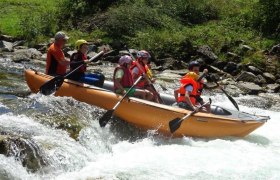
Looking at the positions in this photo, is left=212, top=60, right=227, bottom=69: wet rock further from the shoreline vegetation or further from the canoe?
the canoe

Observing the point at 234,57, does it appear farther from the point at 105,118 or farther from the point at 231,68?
the point at 105,118

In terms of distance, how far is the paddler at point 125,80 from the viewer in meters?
9.31

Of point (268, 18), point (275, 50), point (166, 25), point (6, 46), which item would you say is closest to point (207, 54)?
point (275, 50)

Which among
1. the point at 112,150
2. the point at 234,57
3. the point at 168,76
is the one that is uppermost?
the point at 112,150

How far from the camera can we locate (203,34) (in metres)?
19.7

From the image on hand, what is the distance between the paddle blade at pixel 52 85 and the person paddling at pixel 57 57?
1.94ft

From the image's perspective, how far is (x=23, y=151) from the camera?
21.8 ft

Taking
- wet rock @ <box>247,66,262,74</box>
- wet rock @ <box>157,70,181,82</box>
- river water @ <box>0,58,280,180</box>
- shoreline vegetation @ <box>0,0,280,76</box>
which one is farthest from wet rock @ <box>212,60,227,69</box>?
river water @ <box>0,58,280,180</box>

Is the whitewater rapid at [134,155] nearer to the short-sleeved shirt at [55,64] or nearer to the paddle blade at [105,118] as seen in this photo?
the paddle blade at [105,118]

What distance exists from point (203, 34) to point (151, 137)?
37.8ft

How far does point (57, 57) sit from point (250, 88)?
25.0ft

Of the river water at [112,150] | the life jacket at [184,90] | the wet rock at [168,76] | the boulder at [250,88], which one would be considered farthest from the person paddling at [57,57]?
the boulder at [250,88]

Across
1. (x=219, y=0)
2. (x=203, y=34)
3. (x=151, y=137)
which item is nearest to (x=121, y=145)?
(x=151, y=137)

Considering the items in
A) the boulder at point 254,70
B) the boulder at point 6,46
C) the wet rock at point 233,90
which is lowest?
the boulder at point 6,46
